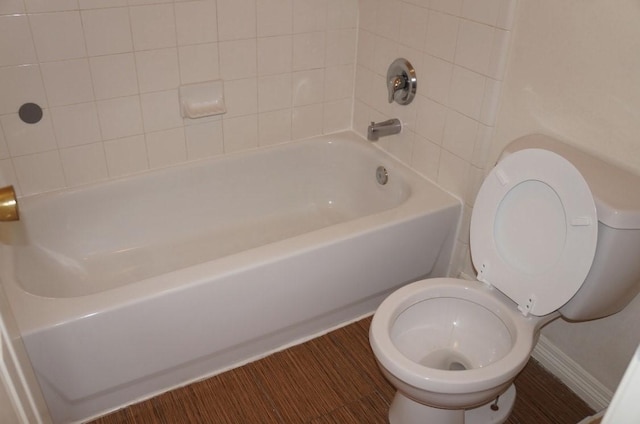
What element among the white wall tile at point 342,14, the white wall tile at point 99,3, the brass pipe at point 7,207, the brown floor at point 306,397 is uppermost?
the white wall tile at point 99,3

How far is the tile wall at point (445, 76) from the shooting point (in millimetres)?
1847

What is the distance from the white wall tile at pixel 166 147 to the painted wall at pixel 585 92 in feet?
4.15

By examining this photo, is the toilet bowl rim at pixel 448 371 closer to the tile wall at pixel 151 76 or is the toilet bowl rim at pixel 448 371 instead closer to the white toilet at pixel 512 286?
the white toilet at pixel 512 286

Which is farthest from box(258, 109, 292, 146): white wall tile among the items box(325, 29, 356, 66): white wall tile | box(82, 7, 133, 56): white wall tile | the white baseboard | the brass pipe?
the brass pipe

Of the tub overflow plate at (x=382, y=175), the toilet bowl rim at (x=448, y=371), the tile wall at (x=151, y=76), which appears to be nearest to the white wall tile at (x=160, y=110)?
the tile wall at (x=151, y=76)

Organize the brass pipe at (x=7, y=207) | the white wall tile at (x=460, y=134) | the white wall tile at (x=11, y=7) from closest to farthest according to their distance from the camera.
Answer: the brass pipe at (x=7, y=207)
the white wall tile at (x=11, y=7)
the white wall tile at (x=460, y=134)

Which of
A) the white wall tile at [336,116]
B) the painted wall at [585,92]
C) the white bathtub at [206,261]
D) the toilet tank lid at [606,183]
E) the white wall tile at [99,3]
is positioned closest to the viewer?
the toilet tank lid at [606,183]

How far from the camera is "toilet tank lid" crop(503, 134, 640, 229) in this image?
1.38 metres

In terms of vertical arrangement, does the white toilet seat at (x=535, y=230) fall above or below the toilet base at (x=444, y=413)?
above

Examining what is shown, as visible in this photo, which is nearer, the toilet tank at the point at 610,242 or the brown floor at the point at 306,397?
the toilet tank at the point at 610,242

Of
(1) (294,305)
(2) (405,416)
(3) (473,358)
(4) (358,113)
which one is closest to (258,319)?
(1) (294,305)

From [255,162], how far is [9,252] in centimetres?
107

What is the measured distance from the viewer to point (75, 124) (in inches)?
80.5

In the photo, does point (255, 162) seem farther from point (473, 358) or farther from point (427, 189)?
point (473, 358)
